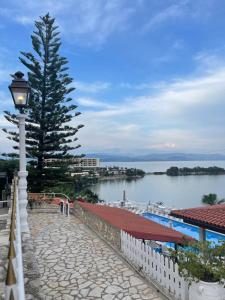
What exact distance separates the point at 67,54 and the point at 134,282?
591 inches

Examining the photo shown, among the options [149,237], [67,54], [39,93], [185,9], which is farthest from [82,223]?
[67,54]

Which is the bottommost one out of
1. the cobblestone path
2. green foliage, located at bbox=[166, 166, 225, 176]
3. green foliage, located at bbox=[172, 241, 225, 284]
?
green foliage, located at bbox=[166, 166, 225, 176]

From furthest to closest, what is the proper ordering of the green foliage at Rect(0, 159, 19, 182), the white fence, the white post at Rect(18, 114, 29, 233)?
the green foliage at Rect(0, 159, 19, 182) → the white post at Rect(18, 114, 29, 233) → the white fence

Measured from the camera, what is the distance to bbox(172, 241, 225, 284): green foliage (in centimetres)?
397

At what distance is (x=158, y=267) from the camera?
488 centimetres

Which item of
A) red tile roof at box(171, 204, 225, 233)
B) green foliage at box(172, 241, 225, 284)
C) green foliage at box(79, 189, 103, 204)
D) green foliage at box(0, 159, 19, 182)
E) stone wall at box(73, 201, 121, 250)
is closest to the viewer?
green foliage at box(172, 241, 225, 284)

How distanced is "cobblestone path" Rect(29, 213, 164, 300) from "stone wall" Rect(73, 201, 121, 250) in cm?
18

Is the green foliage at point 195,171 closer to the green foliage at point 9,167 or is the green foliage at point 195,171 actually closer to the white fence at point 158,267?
the green foliage at point 9,167

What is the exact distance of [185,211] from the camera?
7.36m

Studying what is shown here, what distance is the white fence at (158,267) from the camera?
14.5ft

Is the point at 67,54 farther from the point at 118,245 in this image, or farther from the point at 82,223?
the point at 118,245

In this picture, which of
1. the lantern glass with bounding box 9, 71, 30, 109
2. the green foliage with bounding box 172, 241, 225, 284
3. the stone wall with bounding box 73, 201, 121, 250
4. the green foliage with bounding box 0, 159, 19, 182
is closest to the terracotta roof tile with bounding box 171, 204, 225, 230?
the stone wall with bounding box 73, 201, 121, 250

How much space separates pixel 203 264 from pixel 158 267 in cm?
103

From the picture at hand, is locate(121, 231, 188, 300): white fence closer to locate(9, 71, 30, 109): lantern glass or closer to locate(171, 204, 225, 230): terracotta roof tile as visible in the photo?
locate(171, 204, 225, 230): terracotta roof tile
